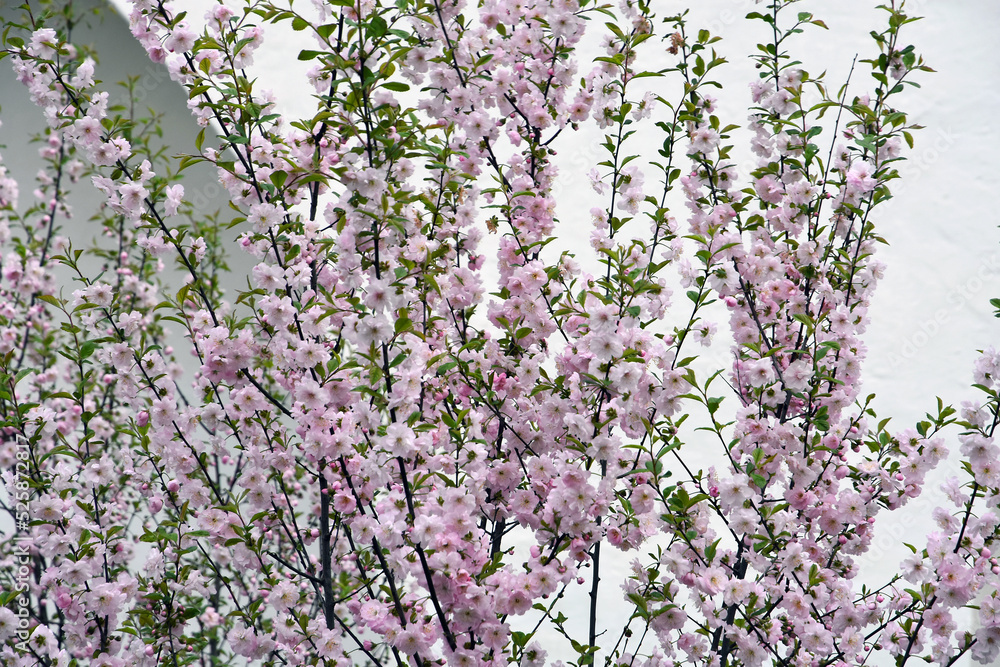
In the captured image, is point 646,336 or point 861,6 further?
point 861,6

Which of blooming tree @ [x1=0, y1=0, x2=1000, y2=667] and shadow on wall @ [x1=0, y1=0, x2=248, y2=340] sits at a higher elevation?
shadow on wall @ [x1=0, y1=0, x2=248, y2=340]

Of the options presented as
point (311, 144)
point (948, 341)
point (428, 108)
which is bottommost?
point (311, 144)

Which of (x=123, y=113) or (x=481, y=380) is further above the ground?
(x=123, y=113)

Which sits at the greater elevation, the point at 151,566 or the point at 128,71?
the point at 128,71

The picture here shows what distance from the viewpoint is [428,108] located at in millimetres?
1490

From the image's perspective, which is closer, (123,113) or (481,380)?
(481,380)

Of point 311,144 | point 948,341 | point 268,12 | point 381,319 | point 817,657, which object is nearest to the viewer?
point 381,319

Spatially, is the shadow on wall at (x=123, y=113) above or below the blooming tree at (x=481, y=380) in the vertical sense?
above

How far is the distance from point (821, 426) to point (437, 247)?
754 millimetres

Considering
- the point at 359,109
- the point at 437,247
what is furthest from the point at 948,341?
the point at 359,109

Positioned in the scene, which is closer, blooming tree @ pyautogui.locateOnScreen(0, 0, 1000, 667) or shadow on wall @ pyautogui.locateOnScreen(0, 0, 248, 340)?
blooming tree @ pyautogui.locateOnScreen(0, 0, 1000, 667)

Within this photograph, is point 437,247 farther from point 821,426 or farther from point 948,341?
point 948,341

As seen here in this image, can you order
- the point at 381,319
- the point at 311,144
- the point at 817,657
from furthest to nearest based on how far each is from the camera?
the point at 817,657 → the point at 311,144 → the point at 381,319

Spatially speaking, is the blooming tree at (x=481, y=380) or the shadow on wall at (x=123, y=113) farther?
the shadow on wall at (x=123, y=113)
